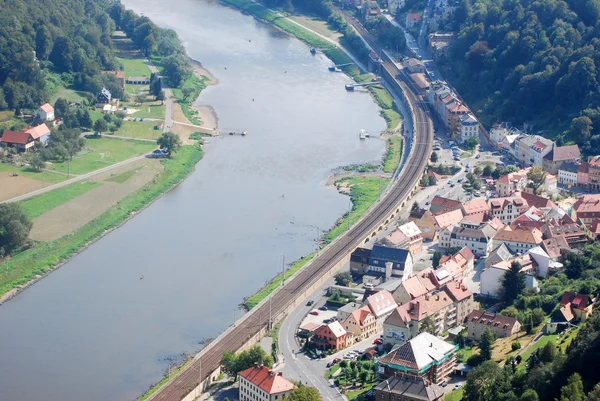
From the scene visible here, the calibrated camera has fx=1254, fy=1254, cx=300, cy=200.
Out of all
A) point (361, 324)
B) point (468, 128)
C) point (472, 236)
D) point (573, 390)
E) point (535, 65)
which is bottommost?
point (361, 324)

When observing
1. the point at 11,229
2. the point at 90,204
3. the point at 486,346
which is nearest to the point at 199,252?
the point at 11,229

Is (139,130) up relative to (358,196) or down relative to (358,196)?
down

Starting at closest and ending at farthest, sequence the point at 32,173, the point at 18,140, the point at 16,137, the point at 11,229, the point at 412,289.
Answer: the point at 412,289
the point at 11,229
the point at 32,173
the point at 18,140
the point at 16,137

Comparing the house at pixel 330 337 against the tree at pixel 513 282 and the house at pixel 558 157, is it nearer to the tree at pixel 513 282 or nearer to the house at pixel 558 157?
the tree at pixel 513 282

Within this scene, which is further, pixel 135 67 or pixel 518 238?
pixel 135 67

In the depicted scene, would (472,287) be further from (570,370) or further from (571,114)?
(571,114)

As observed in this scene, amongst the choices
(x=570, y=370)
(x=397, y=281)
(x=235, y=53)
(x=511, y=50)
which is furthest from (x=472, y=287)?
(x=235, y=53)

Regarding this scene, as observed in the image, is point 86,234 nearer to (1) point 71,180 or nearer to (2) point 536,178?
(1) point 71,180

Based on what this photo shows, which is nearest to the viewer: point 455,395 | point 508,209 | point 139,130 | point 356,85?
point 455,395
